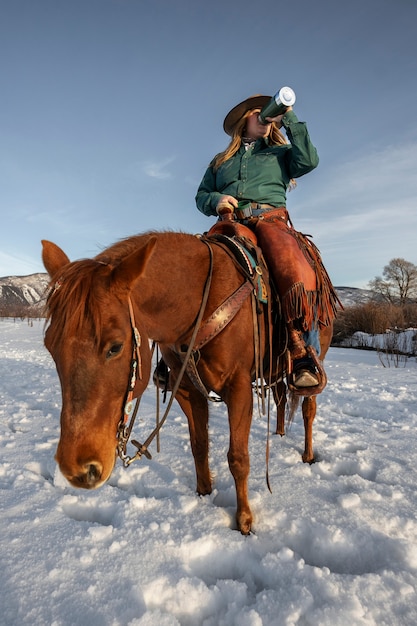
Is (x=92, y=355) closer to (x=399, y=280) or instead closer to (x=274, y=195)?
(x=274, y=195)

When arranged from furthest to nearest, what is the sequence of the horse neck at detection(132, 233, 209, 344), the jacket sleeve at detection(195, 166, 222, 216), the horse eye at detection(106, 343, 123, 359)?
the jacket sleeve at detection(195, 166, 222, 216) → the horse neck at detection(132, 233, 209, 344) → the horse eye at detection(106, 343, 123, 359)

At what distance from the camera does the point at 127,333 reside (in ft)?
5.01

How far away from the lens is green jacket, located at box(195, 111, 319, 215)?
2961 mm

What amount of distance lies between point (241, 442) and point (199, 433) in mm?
502

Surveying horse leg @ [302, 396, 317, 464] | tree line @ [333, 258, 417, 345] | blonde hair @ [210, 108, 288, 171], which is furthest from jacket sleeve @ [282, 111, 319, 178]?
tree line @ [333, 258, 417, 345]

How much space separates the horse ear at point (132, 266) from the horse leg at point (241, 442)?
1.07m

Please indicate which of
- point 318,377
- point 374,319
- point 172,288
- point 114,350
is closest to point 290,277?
point 318,377

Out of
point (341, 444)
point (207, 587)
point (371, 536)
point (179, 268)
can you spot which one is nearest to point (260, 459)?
point (341, 444)

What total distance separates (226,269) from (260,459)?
2.11 metres

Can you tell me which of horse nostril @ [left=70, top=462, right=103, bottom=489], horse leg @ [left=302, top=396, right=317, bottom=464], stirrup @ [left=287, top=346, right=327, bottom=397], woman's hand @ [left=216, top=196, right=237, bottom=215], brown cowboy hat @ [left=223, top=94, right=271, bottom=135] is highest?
brown cowboy hat @ [left=223, top=94, right=271, bottom=135]

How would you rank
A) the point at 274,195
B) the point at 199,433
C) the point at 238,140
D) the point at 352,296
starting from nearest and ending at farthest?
1. the point at 199,433
2. the point at 274,195
3. the point at 238,140
4. the point at 352,296

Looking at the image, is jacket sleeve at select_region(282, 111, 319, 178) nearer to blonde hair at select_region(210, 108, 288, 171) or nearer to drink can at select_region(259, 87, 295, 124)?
drink can at select_region(259, 87, 295, 124)

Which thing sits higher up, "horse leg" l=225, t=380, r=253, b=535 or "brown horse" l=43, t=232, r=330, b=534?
"brown horse" l=43, t=232, r=330, b=534

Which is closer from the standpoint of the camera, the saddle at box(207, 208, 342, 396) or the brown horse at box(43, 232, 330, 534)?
the brown horse at box(43, 232, 330, 534)
